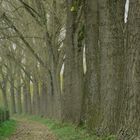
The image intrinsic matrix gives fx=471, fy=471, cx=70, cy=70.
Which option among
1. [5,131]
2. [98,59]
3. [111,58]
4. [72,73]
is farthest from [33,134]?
[111,58]

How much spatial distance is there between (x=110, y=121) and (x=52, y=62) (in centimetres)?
1494

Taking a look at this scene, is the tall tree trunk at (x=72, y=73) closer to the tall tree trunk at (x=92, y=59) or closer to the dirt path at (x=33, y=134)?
the dirt path at (x=33, y=134)

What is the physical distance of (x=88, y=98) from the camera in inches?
650

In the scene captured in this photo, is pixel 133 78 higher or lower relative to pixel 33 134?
higher

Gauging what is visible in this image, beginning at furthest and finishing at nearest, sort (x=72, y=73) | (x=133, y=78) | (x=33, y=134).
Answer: (x=72, y=73), (x=33, y=134), (x=133, y=78)

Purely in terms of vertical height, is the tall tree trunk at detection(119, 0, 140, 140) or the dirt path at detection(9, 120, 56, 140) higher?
the tall tree trunk at detection(119, 0, 140, 140)

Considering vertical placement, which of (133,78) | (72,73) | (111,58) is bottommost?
(133,78)

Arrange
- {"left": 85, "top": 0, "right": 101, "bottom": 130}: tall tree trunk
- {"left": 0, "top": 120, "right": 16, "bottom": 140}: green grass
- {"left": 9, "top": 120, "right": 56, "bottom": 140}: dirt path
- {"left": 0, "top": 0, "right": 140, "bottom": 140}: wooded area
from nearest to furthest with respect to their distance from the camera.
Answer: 1. {"left": 0, "top": 0, "right": 140, "bottom": 140}: wooded area
2. {"left": 85, "top": 0, "right": 101, "bottom": 130}: tall tree trunk
3. {"left": 9, "top": 120, "right": 56, "bottom": 140}: dirt path
4. {"left": 0, "top": 120, "right": 16, "bottom": 140}: green grass

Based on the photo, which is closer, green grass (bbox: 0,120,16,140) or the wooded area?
the wooded area

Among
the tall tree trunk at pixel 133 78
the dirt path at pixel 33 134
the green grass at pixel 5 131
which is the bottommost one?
the dirt path at pixel 33 134

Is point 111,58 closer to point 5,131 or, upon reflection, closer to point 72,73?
point 72,73

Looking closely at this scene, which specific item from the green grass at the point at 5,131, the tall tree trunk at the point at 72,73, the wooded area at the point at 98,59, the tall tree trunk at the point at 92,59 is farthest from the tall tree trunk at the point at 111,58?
the tall tree trunk at the point at 72,73

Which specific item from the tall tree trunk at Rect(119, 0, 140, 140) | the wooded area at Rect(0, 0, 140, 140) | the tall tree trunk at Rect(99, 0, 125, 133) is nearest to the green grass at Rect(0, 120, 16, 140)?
the wooded area at Rect(0, 0, 140, 140)

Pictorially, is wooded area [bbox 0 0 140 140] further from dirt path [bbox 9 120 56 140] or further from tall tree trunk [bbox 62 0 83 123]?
dirt path [bbox 9 120 56 140]
